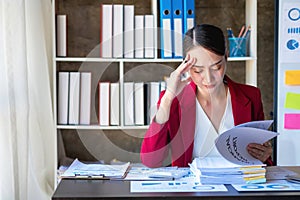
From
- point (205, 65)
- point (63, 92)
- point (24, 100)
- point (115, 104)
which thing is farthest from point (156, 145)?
point (63, 92)

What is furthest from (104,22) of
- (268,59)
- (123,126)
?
(268,59)

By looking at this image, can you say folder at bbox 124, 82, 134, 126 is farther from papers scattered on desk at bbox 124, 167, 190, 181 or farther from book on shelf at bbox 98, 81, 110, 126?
papers scattered on desk at bbox 124, 167, 190, 181

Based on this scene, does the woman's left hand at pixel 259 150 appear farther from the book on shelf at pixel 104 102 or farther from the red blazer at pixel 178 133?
the book on shelf at pixel 104 102

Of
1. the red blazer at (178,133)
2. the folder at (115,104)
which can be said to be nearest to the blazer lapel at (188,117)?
→ the red blazer at (178,133)

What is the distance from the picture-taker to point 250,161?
4.52 feet

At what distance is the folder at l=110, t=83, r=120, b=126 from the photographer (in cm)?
269

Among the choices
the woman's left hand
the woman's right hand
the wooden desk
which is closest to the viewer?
the wooden desk

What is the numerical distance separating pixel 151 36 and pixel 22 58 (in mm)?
632

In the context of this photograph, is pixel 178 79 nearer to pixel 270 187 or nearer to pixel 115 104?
pixel 270 187

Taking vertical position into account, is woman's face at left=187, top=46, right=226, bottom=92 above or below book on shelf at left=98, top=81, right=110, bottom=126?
above

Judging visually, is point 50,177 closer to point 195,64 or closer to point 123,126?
point 123,126

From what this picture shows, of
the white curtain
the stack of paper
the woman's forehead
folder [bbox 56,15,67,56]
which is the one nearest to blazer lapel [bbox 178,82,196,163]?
the woman's forehead

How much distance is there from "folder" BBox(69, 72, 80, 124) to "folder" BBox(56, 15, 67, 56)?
16cm

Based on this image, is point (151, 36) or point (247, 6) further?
point (247, 6)
